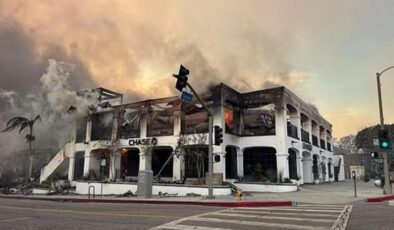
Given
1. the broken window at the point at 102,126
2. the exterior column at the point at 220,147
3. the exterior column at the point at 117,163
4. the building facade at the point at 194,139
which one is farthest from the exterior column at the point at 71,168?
the exterior column at the point at 220,147

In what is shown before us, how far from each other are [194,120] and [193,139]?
247cm

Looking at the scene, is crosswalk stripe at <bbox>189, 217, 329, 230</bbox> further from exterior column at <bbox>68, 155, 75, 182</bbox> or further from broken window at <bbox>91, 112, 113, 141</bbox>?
exterior column at <bbox>68, 155, 75, 182</bbox>

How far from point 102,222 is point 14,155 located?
46.7 m

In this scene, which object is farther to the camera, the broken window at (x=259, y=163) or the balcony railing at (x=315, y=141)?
the balcony railing at (x=315, y=141)

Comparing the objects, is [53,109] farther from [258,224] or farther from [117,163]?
[258,224]

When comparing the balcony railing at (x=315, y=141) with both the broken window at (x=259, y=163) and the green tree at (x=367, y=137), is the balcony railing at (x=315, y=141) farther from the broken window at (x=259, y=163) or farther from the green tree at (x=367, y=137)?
the green tree at (x=367, y=137)

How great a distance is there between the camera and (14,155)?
52.7 metres

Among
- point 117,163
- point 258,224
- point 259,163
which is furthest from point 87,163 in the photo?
point 258,224

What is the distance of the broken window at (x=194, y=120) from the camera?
35.3 meters

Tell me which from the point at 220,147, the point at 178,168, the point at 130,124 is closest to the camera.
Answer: the point at 220,147

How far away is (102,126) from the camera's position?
43.2 metres

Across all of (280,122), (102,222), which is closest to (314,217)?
(102,222)

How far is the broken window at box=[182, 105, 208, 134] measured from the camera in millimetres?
35312

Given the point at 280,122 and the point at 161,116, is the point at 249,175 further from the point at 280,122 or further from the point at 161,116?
the point at 161,116
